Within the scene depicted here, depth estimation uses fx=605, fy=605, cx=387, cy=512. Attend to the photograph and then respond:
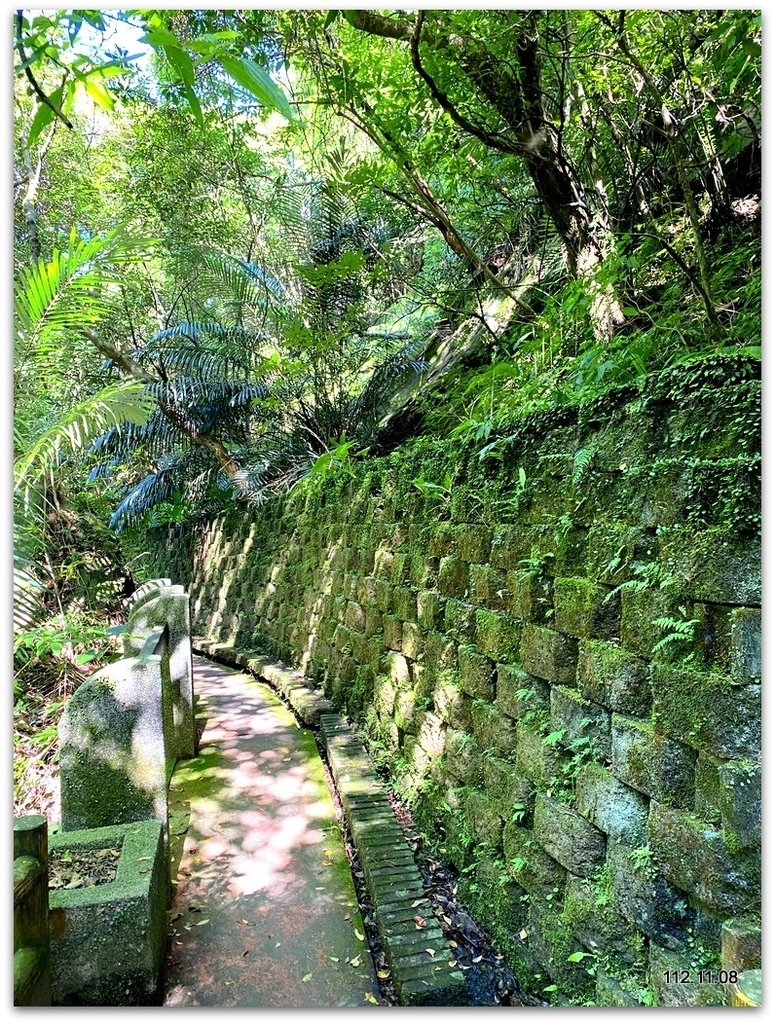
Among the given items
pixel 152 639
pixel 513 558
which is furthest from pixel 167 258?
pixel 513 558

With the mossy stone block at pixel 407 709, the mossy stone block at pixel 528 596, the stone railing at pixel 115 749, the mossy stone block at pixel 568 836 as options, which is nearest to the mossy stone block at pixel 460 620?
the mossy stone block at pixel 528 596

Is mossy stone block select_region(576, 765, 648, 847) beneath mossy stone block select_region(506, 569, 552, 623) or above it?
beneath

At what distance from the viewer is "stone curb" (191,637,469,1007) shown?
6.77ft

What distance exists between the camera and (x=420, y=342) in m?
6.30

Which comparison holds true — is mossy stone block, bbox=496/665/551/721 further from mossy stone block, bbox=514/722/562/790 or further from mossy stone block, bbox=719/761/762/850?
mossy stone block, bbox=719/761/762/850

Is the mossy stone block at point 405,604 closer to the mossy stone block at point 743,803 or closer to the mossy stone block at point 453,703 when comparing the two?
the mossy stone block at point 453,703

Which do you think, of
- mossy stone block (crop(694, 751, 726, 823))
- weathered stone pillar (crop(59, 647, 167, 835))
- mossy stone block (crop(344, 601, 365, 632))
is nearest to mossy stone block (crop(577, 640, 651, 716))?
mossy stone block (crop(694, 751, 726, 823))

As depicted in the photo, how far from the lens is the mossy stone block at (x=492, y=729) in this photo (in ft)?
7.95

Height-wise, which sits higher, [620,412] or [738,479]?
[620,412]

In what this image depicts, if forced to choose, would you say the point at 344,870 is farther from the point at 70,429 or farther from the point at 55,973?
the point at 70,429

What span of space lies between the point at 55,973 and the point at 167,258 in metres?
8.16

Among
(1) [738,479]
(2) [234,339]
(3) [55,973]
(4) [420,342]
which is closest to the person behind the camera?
(1) [738,479]

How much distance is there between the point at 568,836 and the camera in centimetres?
196

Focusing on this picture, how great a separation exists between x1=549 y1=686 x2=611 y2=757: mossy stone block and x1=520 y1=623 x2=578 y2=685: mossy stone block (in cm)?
5
